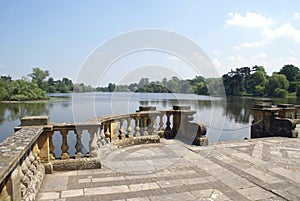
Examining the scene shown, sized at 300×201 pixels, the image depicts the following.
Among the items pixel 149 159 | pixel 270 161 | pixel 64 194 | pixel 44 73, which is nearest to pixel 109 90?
pixel 149 159

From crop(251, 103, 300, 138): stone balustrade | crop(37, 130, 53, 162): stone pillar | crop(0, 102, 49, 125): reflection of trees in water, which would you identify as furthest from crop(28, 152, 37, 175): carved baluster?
crop(0, 102, 49, 125): reflection of trees in water

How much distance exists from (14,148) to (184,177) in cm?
266

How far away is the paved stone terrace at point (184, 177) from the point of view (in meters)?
3.33

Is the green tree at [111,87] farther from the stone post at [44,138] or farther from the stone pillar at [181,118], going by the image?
the stone post at [44,138]

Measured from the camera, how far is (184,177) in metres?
4.00

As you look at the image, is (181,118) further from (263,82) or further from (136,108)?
(263,82)

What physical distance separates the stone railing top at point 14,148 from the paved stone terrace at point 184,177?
83cm

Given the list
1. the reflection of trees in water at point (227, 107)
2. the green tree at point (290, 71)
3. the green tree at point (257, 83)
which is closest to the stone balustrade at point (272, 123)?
the reflection of trees in water at point (227, 107)

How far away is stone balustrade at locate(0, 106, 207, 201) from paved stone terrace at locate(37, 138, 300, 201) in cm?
24

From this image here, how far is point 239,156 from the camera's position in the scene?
533 cm

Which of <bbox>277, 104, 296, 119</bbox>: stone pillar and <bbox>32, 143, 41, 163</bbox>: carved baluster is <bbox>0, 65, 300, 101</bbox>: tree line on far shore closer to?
<bbox>277, 104, 296, 119</bbox>: stone pillar

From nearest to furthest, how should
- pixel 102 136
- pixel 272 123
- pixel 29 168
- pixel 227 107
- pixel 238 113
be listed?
pixel 29 168 < pixel 102 136 < pixel 272 123 < pixel 238 113 < pixel 227 107

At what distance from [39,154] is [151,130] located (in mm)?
3294

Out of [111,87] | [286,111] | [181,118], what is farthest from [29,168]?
[286,111]
